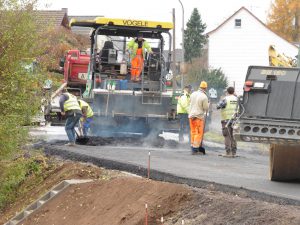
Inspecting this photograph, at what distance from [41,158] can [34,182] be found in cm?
114

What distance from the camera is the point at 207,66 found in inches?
3073

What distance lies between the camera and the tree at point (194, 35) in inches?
3349

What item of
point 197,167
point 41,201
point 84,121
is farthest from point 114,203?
point 84,121

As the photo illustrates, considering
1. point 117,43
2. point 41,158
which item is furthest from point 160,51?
point 41,158

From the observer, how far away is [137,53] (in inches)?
934

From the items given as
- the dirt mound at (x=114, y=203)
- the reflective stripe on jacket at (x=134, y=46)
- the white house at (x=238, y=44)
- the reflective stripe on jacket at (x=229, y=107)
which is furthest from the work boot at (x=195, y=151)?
the white house at (x=238, y=44)

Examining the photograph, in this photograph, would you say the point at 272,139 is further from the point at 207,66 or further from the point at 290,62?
the point at 207,66

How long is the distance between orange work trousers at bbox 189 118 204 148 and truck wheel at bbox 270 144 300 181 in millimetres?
5610

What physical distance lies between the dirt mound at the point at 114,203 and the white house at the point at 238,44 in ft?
206

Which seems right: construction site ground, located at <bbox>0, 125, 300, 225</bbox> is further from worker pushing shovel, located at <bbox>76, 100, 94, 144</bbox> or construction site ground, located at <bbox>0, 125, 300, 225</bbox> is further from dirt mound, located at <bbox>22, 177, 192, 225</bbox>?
worker pushing shovel, located at <bbox>76, 100, 94, 144</bbox>

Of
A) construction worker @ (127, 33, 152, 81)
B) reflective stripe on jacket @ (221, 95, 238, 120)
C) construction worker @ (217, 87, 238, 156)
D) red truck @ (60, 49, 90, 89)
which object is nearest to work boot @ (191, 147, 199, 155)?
construction worker @ (217, 87, 238, 156)

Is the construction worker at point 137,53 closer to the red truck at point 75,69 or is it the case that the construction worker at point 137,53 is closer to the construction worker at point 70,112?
the construction worker at point 70,112

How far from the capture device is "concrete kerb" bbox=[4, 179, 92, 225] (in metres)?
14.7

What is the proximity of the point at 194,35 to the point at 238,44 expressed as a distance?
7.51m
